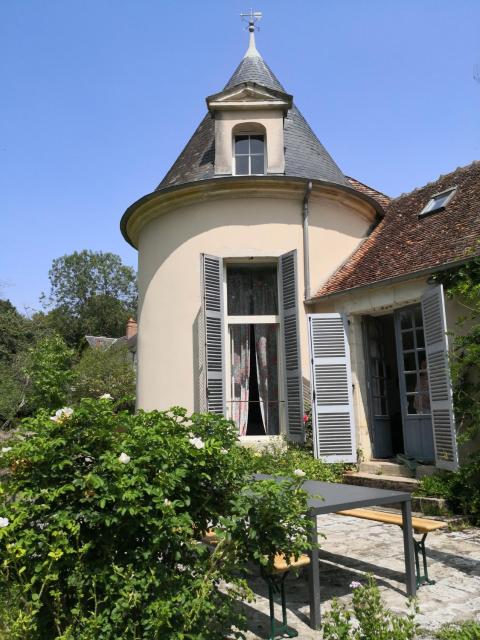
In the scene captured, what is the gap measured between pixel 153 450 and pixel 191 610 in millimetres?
755

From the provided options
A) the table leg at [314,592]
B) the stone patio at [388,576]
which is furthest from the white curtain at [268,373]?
the table leg at [314,592]

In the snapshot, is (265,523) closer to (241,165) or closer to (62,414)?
(62,414)

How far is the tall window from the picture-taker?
8.77 m

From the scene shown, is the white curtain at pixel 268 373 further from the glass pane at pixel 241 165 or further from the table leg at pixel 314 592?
the table leg at pixel 314 592

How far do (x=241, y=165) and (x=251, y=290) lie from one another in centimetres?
243

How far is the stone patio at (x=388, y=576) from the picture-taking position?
11.5 ft

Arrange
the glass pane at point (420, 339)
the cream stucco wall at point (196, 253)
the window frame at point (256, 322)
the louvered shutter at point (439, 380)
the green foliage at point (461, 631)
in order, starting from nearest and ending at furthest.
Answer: the green foliage at point (461, 631)
the louvered shutter at point (439, 380)
the glass pane at point (420, 339)
the window frame at point (256, 322)
the cream stucco wall at point (196, 253)

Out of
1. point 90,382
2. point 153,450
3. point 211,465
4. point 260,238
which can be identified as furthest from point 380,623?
point 90,382

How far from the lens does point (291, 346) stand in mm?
8609

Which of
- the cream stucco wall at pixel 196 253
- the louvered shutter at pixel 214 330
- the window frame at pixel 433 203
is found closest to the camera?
the louvered shutter at pixel 214 330

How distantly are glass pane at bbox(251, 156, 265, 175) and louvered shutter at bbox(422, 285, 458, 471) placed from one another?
4.06m

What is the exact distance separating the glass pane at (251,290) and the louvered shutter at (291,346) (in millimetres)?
337

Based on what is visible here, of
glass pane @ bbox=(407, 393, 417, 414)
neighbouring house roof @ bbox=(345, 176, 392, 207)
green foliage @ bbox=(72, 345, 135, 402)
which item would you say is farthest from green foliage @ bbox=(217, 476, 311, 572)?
green foliage @ bbox=(72, 345, 135, 402)

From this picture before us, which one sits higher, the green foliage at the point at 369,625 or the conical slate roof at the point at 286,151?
the conical slate roof at the point at 286,151
